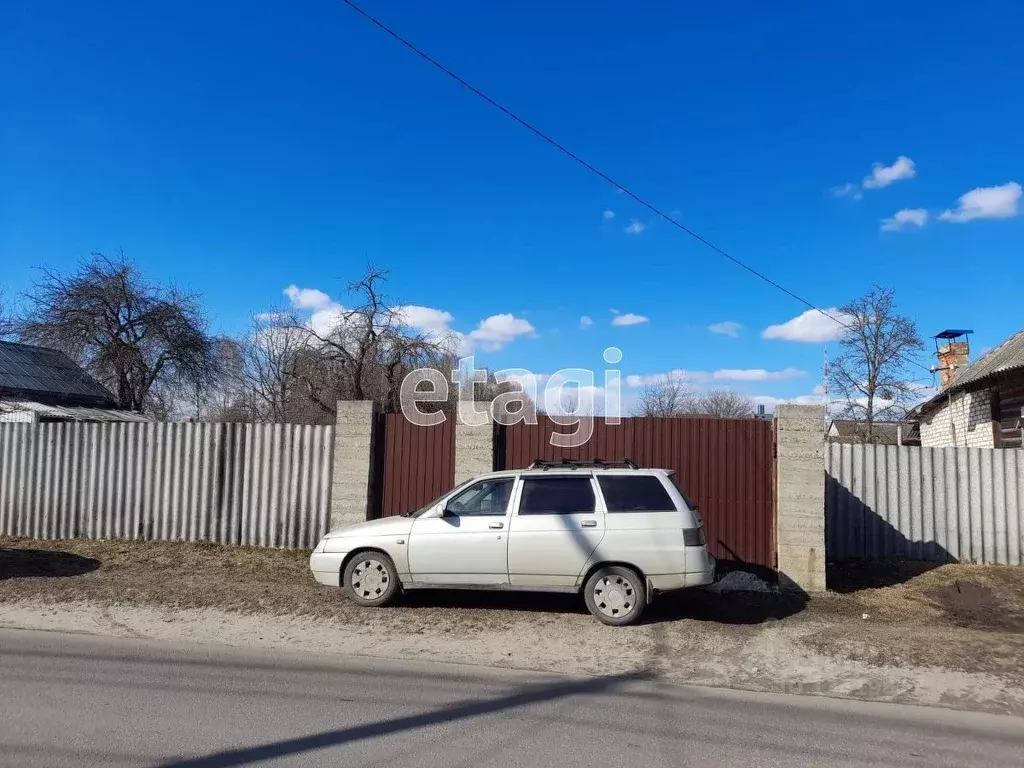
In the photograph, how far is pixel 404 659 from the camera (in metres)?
6.54

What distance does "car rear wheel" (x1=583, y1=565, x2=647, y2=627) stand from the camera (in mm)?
7484

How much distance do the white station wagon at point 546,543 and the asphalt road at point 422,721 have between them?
1586 millimetres

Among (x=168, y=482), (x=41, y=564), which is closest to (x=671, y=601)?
(x=168, y=482)

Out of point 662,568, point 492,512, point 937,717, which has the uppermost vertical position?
point 492,512

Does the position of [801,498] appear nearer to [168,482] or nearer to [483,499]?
[483,499]

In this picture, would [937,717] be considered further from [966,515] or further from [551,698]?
[966,515]

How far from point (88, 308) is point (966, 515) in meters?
28.0

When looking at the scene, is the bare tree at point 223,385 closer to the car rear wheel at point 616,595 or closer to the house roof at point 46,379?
the house roof at point 46,379

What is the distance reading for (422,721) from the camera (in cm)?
493

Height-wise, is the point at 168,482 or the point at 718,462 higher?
the point at 718,462

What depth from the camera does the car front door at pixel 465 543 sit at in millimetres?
7777

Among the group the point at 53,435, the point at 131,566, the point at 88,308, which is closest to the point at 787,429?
the point at 131,566

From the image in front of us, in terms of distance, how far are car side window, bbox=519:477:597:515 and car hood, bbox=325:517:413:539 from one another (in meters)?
1.35

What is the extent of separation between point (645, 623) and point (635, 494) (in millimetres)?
1384
